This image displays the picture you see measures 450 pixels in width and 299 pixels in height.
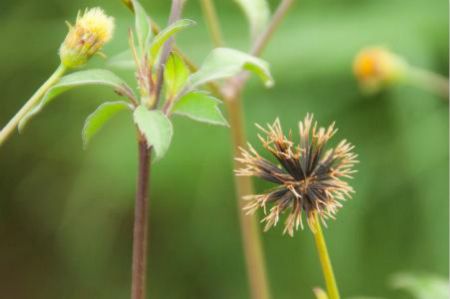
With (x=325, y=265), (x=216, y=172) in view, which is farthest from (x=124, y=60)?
(x=216, y=172)

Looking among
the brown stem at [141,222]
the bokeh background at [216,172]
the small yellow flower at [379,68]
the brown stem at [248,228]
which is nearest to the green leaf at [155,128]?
the brown stem at [141,222]

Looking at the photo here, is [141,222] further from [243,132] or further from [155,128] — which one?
[243,132]

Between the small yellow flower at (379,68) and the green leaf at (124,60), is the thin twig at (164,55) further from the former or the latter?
the small yellow flower at (379,68)

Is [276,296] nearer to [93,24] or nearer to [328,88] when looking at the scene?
[328,88]

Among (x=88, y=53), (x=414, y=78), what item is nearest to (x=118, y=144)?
(x=414, y=78)

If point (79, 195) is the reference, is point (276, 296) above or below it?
below

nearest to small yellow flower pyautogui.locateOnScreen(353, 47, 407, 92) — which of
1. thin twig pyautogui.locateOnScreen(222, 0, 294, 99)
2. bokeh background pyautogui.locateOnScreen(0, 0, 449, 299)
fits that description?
thin twig pyautogui.locateOnScreen(222, 0, 294, 99)
